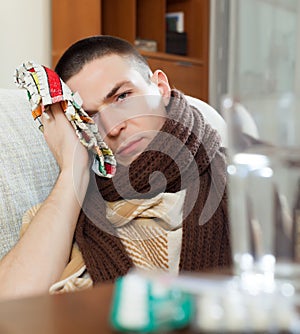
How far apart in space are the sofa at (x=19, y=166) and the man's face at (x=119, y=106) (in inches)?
5.1

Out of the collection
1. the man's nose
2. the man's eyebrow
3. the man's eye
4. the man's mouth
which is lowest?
the man's mouth

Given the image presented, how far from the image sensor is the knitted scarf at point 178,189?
1.11 meters

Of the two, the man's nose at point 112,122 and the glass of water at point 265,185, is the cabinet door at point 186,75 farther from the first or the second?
the glass of water at point 265,185

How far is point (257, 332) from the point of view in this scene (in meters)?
0.36

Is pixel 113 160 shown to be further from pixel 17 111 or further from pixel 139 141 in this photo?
pixel 17 111

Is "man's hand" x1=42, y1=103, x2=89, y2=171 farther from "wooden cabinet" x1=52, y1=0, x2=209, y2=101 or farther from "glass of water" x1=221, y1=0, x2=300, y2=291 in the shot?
"wooden cabinet" x1=52, y1=0, x2=209, y2=101

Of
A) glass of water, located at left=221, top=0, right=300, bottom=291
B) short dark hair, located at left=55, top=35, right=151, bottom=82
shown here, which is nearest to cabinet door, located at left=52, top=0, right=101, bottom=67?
short dark hair, located at left=55, top=35, right=151, bottom=82

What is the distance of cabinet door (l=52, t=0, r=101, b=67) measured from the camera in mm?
2953

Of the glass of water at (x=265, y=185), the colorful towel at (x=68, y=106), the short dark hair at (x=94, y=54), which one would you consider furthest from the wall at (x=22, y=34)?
the glass of water at (x=265, y=185)

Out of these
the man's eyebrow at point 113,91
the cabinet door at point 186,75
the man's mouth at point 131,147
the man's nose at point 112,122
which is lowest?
the cabinet door at point 186,75

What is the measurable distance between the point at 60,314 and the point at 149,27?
338cm

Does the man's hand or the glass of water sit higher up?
the glass of water

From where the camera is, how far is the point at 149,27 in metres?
3.67

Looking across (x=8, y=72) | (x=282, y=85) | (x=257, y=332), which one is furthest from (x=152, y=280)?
(x=282, y=85)
